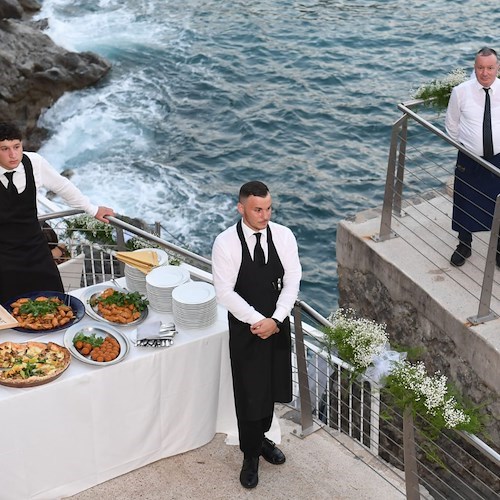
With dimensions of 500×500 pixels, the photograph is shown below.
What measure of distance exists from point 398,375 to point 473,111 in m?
2.60

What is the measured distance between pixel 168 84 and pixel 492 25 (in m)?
7.55

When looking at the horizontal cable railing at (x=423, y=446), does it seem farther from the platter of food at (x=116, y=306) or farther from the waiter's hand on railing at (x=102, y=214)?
the waiter's hand on railing at (x=102, y=214)

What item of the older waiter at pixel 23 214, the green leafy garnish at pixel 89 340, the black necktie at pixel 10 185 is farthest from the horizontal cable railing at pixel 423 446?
the black necktie at pixel 10 185

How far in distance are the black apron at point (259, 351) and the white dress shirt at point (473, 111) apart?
2296 millimetres

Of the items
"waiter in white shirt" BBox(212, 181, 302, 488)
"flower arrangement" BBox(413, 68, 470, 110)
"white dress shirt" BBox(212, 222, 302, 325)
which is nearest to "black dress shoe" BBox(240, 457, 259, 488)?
"waiter in white shirt" BBox(212, 181, 302, 488)

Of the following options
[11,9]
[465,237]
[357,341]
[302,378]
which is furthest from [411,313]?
[11,9]

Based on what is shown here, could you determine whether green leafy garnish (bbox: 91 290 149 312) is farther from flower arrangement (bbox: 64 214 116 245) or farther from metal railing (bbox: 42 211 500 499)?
flower arrangement (bbox: 64 214 116 245)

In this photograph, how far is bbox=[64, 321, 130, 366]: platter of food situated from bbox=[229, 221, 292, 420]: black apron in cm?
65

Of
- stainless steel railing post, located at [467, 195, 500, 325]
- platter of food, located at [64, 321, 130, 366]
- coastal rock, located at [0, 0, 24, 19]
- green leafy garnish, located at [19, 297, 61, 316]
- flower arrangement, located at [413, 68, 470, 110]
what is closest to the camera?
platter of food, located at [64, 321, 130, 366]

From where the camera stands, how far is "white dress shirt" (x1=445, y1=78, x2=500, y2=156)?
6.52 meters

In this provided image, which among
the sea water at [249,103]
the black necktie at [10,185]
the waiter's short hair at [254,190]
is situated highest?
the waiter's short hair at [254,190]

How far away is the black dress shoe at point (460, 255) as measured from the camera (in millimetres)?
7082

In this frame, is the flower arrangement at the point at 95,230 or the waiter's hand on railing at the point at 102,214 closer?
the waiter's hand on railing at the point at 102,214

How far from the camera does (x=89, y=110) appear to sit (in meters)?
18.5
